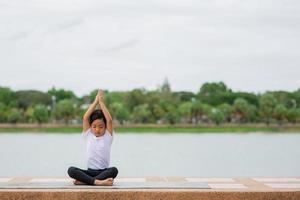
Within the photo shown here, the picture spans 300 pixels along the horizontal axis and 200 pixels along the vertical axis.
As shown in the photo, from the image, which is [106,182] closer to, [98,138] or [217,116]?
[98,138]

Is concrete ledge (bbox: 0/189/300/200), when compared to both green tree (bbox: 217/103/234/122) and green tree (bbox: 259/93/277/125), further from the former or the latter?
green tree (bbox: 217/103/234/122)

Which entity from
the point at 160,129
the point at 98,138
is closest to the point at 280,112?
the point at 160,129

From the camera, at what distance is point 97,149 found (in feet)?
20.1

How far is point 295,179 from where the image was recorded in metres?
7.90

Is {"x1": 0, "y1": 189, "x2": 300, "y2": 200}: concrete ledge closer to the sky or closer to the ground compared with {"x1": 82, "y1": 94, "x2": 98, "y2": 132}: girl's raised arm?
closer to the ground

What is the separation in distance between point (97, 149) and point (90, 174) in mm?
252

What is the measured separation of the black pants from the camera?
5957 millimetres

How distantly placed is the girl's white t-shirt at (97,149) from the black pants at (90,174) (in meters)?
0.09

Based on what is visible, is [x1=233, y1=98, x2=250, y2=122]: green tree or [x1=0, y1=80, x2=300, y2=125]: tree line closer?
[x1=0, y1=80, x2=300, y2=125]: tree line

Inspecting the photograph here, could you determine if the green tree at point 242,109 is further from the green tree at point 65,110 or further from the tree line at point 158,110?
the green tree at point 65,110

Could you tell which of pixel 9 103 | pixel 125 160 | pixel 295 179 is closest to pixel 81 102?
pixel 9 103

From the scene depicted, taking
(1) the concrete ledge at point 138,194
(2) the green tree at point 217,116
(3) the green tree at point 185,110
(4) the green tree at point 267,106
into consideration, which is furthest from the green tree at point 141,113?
(1) the concrete ledge at point 138,194

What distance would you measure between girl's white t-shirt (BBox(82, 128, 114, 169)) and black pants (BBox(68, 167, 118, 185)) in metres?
0.09

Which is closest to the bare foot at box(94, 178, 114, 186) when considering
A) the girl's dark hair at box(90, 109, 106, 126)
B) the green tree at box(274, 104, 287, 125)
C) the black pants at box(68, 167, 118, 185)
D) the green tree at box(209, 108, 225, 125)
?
the black pants at box(68, 167, 118, 185)
